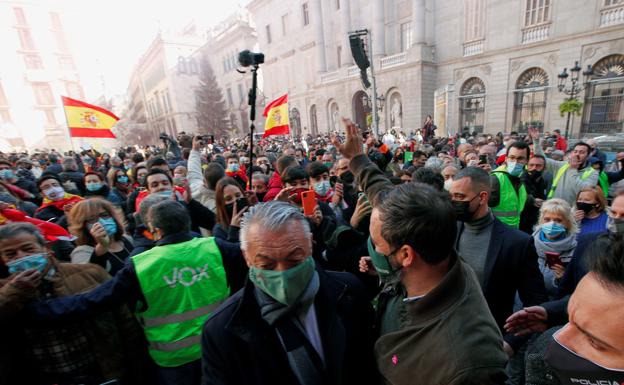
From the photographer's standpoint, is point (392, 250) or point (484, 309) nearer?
point (484, 309)

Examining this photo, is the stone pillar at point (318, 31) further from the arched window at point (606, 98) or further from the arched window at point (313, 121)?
Result: the arched window at point (606, 98)

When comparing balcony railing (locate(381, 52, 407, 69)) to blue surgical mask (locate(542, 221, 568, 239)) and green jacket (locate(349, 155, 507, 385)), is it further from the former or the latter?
green jacket (locate(349, 155, 507, 385))

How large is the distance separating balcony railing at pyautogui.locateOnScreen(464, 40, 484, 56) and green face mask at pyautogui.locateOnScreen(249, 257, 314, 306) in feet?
76.8

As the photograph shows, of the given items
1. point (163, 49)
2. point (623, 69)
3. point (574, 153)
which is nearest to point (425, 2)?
point (623, 69)

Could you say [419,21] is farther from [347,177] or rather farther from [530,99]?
[347,177]

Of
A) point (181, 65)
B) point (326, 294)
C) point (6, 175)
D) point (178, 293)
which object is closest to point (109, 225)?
point (178, 293)

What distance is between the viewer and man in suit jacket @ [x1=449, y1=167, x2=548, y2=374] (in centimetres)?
200

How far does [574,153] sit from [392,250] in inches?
180

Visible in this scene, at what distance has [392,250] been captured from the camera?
50.1 inches

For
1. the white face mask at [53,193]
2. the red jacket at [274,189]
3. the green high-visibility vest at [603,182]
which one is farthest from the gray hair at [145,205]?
the green high-visibility vest at [603,182]

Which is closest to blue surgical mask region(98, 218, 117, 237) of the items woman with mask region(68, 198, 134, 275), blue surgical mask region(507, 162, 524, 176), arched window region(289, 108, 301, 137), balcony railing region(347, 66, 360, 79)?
woman with mask region(68, 198, 134, 275)

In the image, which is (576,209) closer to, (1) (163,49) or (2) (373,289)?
(2) (373,289)

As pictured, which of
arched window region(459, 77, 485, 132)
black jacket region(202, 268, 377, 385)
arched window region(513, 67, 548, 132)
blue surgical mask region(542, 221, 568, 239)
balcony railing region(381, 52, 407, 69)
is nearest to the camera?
black jacket region(202, 268, 377, 385)

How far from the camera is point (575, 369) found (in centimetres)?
89
